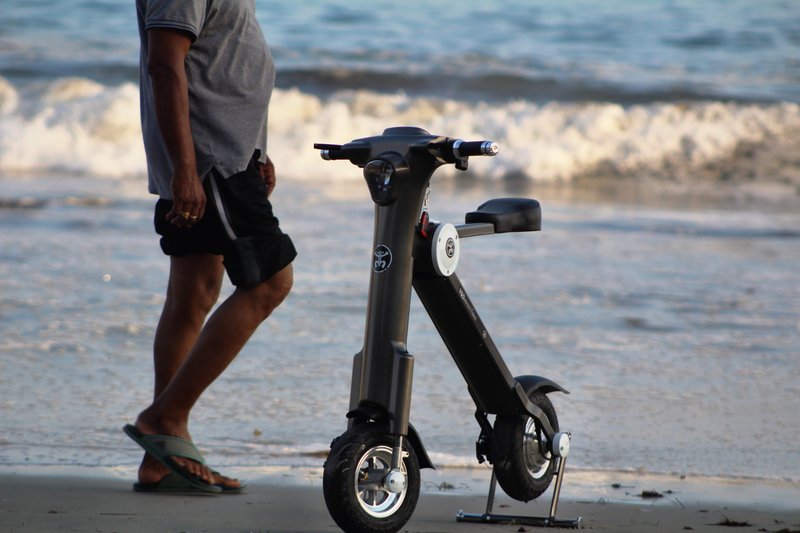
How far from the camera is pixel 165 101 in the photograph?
2.87m

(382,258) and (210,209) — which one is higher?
(210,209)

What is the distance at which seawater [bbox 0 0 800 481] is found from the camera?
3.93 m

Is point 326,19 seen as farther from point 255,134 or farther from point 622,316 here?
point 255,134

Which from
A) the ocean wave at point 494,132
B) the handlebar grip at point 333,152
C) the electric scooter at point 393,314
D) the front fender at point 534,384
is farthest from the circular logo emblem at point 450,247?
the ocean wave at point 494,132

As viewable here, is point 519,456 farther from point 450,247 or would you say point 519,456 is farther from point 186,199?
point 186,199

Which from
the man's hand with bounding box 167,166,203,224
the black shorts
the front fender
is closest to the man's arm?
the man's hand with bounding box 167,166,203,224

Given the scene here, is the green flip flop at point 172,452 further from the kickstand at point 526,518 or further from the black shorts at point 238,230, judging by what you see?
the kickstand at point 526,518

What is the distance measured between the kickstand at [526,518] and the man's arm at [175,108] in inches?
40.0

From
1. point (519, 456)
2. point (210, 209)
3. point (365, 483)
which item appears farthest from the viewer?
point (210, 209)

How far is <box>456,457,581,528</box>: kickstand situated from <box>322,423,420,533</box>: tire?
0.39 meters

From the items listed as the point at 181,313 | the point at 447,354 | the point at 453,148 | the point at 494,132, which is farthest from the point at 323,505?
the point at 494,132

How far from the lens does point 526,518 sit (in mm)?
2834

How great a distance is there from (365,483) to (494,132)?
1155 cm

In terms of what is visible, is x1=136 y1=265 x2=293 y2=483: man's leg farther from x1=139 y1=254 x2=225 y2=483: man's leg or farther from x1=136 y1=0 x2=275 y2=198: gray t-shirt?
x1=136 y1=0 x2=275 y2=198: gray t-shirt
